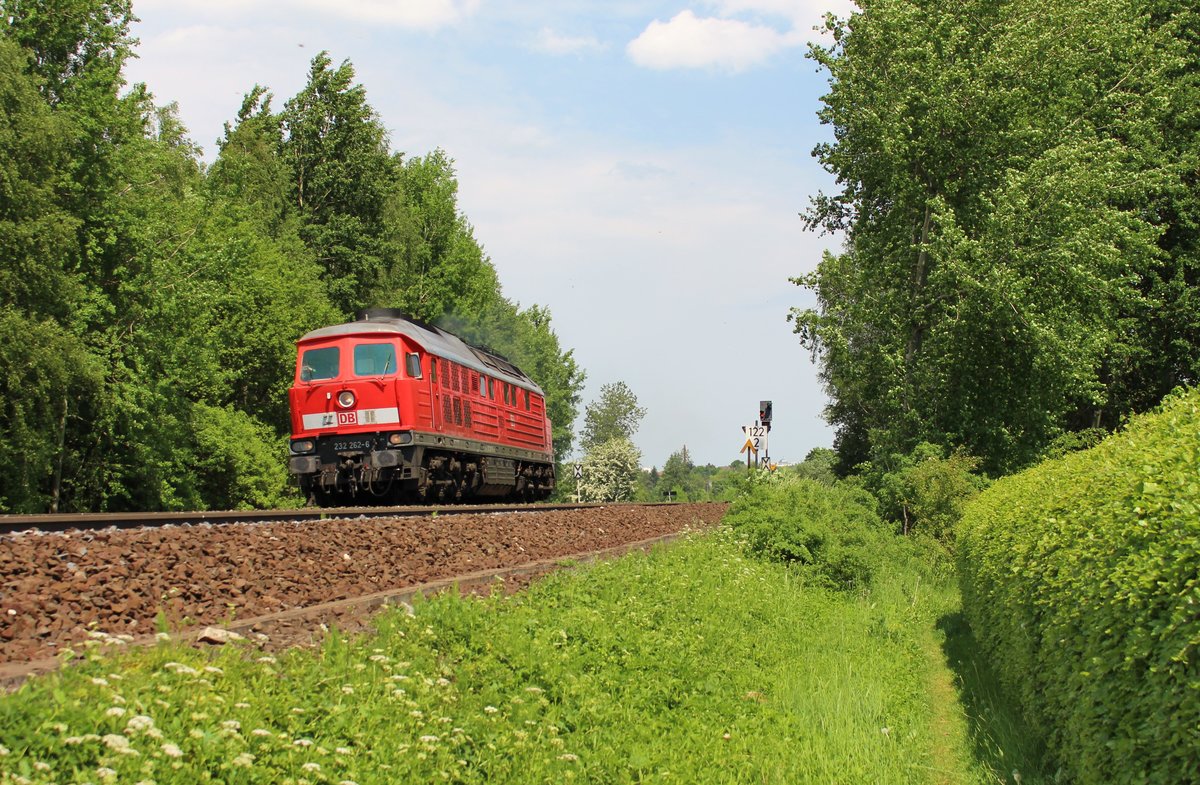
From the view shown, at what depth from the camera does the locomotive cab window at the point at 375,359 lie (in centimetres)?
1900

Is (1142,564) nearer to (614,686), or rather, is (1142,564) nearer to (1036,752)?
(1036,752)

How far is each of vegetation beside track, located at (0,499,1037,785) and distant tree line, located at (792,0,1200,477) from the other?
46.8ft

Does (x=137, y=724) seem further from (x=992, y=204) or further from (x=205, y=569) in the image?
(x=992, y=204)

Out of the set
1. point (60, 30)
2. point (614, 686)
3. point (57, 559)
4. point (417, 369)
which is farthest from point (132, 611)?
point (60, 30)

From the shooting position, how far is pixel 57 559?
26.0ft

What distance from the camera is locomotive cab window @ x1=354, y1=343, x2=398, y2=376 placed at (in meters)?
19.0

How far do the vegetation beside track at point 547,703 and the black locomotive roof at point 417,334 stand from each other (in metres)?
8.32

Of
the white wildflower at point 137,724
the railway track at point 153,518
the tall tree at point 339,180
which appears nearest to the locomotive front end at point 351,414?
the railway track at point 153,518

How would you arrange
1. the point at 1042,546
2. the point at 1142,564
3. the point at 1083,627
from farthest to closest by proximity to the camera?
1. the point at 1042,546
2. the point at 1083,627
3. the point at 1142,564

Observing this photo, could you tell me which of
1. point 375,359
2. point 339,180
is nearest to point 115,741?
point 375,359

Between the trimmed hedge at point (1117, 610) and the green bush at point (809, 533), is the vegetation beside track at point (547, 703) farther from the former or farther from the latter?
the green bush at point (809, 533)

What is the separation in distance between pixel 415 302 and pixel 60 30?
93.9 ft

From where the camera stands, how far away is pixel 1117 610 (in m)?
4.91

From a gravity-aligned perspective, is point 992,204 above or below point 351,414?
above
